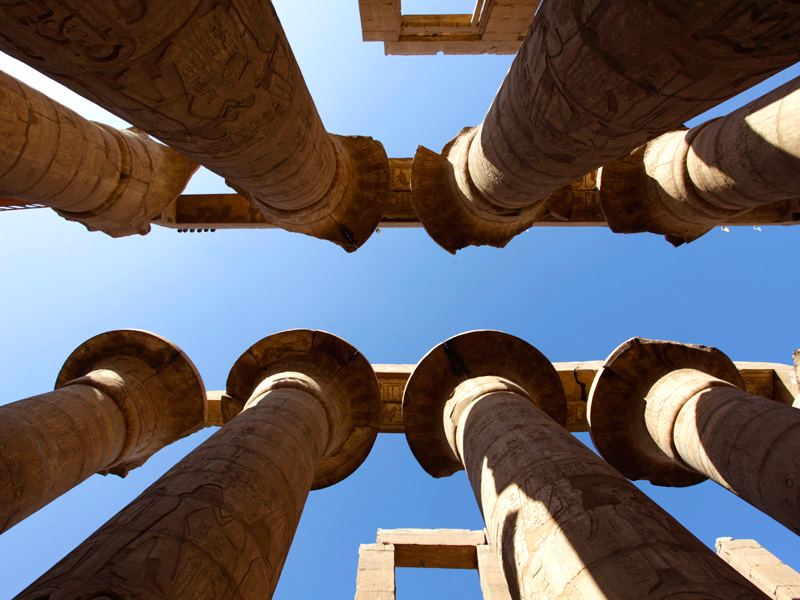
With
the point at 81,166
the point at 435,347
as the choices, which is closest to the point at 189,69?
the point at 81,166

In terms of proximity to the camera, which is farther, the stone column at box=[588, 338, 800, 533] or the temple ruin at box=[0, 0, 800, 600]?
the stone column at box=[588, 338, 800, 533]

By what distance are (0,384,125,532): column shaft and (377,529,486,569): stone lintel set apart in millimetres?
7740

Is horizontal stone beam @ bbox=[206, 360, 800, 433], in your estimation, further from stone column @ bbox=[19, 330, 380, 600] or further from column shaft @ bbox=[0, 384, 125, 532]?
stone column @ bbox=[19, 330, 380, 600]

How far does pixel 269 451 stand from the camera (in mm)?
4570

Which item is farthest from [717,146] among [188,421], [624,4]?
[188,421]

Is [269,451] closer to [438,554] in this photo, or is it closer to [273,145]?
[273,145]

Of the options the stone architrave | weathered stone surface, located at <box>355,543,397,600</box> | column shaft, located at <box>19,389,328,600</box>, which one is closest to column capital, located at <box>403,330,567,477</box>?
column shaft, located at <box>19,389,328,600</box>

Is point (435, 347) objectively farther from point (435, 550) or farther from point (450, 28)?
point (450, 28)

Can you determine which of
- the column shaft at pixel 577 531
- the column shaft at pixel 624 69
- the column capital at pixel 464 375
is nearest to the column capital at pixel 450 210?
the column capital at pixel 464 375

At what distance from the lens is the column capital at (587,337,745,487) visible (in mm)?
7250

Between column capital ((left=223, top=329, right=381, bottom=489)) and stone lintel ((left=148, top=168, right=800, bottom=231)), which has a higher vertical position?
stone lintel ((left=148, top=168, right=800, bottom=231))

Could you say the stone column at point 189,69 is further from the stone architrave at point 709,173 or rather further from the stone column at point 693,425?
the stone column at point 693,425

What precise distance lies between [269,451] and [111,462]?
4.33 meters

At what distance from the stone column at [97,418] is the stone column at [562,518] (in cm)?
527
